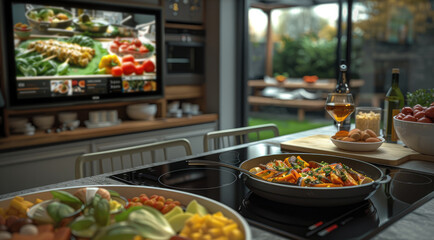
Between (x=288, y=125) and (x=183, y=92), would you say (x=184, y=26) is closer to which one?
(x=183, y=92)

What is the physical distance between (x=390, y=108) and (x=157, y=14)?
2293mm

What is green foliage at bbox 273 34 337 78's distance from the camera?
8797 mm

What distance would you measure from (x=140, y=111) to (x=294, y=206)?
265 centimetres

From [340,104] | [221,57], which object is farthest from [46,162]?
[340,104]

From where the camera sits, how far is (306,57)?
8953 mm

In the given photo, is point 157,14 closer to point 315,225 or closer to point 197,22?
point 197,22

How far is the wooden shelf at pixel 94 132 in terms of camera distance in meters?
2.66

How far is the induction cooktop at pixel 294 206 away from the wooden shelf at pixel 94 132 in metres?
1.68

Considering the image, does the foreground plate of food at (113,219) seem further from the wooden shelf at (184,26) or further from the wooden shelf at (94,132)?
the wooden shelf at (184,26)

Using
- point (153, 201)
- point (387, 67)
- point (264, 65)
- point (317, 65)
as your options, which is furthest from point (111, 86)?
point (317, 65)

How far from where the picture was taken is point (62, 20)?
2945 mm

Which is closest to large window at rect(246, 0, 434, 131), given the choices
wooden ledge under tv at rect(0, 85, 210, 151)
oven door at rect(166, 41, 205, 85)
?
oven door at rect(166, 41, 205, 85)

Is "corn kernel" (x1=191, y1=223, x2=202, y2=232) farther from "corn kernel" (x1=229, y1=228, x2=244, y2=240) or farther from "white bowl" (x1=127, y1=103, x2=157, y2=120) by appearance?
"white bowl" (x1=127, y1=103, x2=157, y2=120)

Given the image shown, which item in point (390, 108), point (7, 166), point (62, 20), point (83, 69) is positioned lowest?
point (7, 166)
